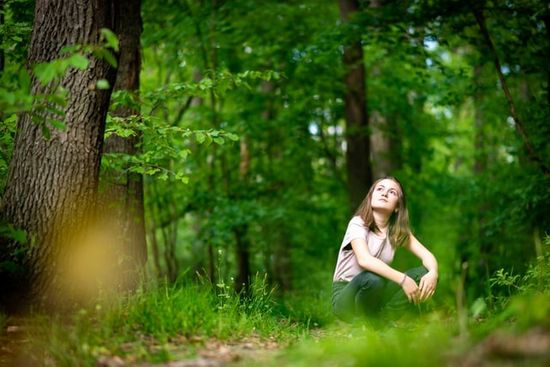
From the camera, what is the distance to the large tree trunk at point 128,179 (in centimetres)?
620

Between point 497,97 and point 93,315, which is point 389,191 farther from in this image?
point 497,97

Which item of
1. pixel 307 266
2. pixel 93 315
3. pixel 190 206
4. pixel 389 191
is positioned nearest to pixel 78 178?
pixel 93 315

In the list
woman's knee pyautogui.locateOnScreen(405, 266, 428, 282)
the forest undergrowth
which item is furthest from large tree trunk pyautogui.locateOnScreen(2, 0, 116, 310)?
woman's knee pyautogui.locateOnScreen(405, 266, 428, 282)

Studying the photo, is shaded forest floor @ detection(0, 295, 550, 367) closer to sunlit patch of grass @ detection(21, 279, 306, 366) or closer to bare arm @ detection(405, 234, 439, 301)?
sunlit patch of grass @ detection(21, 279, 306, 366)

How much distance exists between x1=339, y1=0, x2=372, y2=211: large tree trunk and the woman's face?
452 cm

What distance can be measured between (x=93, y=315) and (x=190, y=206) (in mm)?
7345

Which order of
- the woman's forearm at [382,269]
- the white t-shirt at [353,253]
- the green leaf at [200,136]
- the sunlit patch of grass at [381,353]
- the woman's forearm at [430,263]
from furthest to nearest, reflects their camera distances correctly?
the green leaf at [200,136], the white t-shirt at [353,253], the woman's forearm at [430,263], the woman's forearm at [382,269], the sunlit patch of grass at [381,353]

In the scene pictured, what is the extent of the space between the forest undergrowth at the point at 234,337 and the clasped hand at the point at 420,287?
0.69 feet

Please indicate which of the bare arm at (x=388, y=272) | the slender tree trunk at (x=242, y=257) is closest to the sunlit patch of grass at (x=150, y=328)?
the bare arm at (x=388, y=272)

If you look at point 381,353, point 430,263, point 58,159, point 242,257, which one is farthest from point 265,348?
point 242,257

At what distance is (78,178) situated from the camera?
420 centimetres

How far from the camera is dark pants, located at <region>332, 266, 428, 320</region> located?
174 inches

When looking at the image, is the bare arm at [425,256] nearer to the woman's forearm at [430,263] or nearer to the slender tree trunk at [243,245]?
the woman's forearm at [430,263]

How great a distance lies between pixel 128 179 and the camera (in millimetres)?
6398
